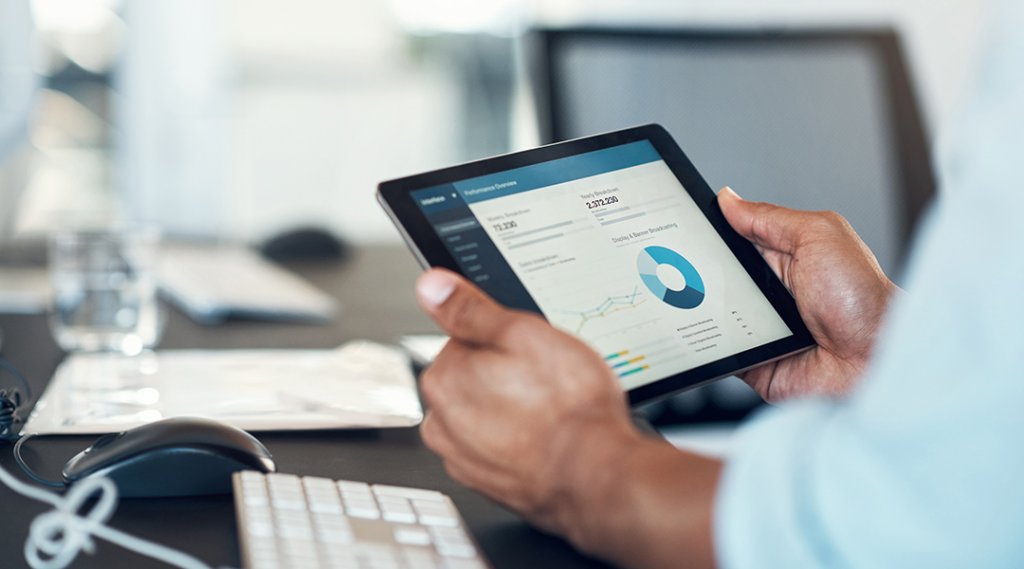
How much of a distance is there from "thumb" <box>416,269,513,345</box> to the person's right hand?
1.01ft

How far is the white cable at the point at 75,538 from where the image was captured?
56 centimetres

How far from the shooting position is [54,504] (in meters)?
0.64

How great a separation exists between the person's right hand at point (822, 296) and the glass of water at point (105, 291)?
63 centimetres

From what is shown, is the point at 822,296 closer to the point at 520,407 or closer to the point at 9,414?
the point at 520,407

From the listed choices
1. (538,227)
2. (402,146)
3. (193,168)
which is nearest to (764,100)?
(538,227)

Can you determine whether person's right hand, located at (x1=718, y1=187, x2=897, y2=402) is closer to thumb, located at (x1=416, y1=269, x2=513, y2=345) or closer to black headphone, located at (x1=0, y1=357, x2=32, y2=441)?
thumb, located at (x1=416, y1=269, x2=513, y2=345)

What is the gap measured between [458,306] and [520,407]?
0.24ft

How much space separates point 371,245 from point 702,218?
1205 millimetres

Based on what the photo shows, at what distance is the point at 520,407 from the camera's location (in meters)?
0.60

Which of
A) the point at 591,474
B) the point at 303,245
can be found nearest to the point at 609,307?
the point at 591,474

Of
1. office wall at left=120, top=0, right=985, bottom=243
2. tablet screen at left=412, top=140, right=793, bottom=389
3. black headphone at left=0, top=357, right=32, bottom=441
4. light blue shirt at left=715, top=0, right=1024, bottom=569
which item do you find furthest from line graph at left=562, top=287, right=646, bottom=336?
office wall at left=120, top=0, right=985, bottom=243

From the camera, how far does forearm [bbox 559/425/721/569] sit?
1.71ft

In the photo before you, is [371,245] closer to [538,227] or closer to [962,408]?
[538,227]

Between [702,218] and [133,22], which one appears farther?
[133,22]
